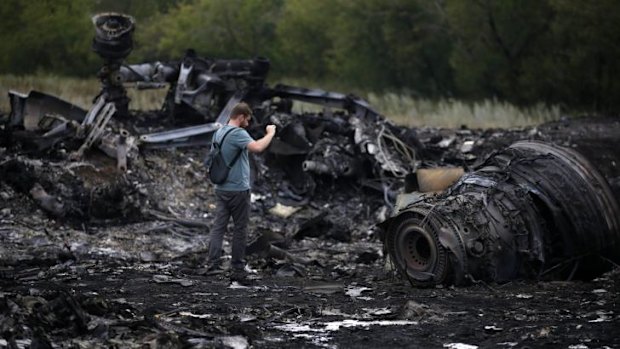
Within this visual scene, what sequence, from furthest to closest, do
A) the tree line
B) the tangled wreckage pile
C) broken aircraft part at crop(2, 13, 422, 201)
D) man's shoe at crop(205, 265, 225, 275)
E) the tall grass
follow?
the tree line → the tall grass → broken aircraft part at crop(2, 13, 422, 201) → man's shoe at crop(205, 265, 225, 275) → the tangled wreckage pile

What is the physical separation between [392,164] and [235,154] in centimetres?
544

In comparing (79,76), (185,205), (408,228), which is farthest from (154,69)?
(79,76)

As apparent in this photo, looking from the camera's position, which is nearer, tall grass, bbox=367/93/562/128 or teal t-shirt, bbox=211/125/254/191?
teal t-shirt, bbox=211/125/254/191

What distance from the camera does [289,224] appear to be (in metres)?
14.1

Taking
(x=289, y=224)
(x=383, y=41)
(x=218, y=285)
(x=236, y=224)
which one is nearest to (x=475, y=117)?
(x=289, y=224)

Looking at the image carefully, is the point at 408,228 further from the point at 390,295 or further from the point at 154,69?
the point at 154,69

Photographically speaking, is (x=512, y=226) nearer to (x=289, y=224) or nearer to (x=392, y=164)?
(x=289, y=224)

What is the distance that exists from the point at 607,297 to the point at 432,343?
246cm

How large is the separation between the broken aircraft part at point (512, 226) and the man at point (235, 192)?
1507mm

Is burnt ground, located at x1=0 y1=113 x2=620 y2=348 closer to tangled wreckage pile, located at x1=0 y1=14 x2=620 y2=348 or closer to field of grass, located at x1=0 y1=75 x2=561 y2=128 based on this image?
tangled wreckage pile, located at x1=0 y1=14 x2=620 y2=348

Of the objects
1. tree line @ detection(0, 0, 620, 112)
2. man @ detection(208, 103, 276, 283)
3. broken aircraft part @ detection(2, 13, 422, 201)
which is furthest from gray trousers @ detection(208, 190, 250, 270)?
tree line @ detection(0, 0, 620, 112)

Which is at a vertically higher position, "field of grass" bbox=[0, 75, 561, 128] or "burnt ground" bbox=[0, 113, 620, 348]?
"field of grass" bbox=[0, 75, 561, 128]

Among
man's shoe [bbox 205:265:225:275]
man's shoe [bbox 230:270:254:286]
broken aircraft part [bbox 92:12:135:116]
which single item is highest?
broken aircraft part [bbox 92:12:135:116]

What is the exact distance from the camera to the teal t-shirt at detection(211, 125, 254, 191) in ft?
32.4
